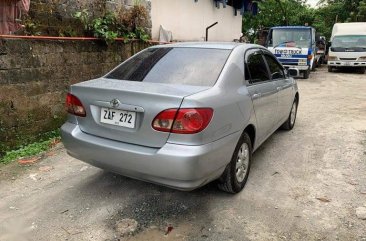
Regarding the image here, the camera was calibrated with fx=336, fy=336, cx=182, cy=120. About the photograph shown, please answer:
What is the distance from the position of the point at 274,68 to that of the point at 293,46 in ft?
31.2

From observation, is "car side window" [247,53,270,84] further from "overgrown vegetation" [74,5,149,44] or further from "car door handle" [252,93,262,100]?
"overgrown vegetation" [74,5,149,44]

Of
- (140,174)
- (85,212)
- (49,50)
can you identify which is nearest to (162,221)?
(140,174)

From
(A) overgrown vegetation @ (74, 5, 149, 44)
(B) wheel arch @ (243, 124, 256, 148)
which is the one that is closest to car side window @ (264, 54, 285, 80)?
(B) wheel arch @ (243, 124, 256, 148)

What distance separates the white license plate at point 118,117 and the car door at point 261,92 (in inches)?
53.4

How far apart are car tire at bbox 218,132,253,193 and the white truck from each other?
1411cm

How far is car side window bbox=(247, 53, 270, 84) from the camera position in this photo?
377cm

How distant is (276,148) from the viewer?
4992mm

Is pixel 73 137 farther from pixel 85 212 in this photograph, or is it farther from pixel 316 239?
pixel 316 239

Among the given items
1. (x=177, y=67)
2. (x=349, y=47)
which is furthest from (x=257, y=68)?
(x=349, y=47)

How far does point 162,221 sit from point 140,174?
519 millimetres

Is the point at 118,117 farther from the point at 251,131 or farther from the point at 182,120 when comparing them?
the point at 251,131

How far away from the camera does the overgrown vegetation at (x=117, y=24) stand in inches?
233

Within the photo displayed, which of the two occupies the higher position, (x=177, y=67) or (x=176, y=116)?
(x=177, y=67)

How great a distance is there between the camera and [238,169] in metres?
3.52
